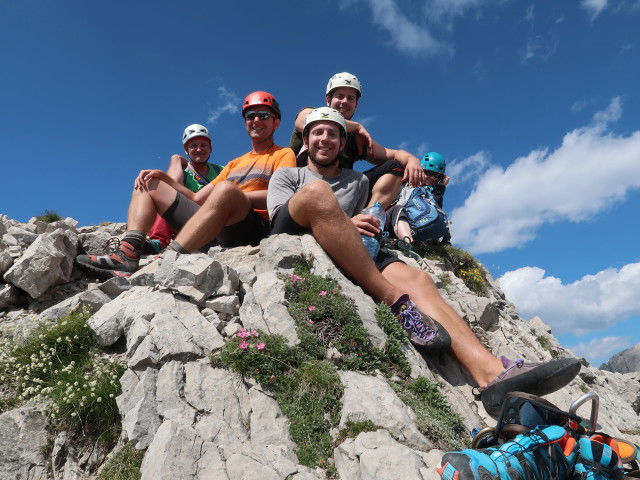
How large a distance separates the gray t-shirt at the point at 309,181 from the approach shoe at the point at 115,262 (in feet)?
8.76

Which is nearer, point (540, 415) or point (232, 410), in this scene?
point (540, 415)

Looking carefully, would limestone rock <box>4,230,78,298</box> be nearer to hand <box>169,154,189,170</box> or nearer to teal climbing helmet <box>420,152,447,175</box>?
hand <box>169,154,189,170</box>

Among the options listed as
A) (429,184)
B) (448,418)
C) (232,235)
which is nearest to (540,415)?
(448,418)

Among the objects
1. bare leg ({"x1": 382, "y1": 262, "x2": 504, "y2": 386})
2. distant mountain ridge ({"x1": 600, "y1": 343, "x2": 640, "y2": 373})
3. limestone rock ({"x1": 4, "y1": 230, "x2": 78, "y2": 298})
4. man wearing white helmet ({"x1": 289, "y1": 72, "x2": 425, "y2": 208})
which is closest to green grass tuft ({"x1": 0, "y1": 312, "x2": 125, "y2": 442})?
limestone rock ({"x1": 4, "y1": 230, "x2": 78, "y2": 298})

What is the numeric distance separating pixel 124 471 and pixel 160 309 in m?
2.15

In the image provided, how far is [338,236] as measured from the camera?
6.80m

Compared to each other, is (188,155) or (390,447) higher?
(188,155)

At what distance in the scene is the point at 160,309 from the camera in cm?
619

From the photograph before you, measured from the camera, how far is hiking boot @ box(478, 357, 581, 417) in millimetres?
4934

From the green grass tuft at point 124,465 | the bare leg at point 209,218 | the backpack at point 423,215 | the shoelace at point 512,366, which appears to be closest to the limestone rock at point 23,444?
the green grass tuft at point 124,465

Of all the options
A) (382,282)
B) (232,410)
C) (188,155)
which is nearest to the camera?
(232,410)

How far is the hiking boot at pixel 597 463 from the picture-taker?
153 inches

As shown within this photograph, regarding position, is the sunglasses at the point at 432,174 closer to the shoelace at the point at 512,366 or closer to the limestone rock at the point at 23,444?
the shoelace at the point at 512,366

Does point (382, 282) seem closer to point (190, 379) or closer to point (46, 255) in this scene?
point (190, 379)
